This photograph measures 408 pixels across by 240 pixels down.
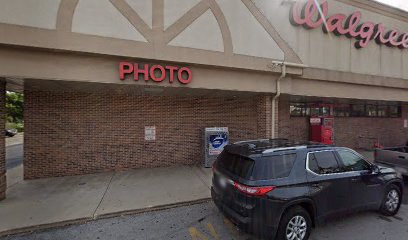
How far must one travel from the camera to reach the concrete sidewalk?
15.0ft

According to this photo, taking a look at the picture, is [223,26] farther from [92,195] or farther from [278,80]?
[92,195]

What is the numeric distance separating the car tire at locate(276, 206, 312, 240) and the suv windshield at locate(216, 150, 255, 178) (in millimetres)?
936

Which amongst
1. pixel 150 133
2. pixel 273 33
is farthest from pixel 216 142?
pixel 273 33

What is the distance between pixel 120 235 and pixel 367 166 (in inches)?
203

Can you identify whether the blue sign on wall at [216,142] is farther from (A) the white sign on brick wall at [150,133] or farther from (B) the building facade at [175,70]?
(A) the white sign on brick wall at [150,133]

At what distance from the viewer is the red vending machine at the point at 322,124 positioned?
10.6m

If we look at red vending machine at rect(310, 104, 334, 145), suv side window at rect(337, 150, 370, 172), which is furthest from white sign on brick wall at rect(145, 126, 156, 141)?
red vending machine at rect(310, 104, 334, 145)

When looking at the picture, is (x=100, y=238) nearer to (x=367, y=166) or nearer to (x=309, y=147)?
(x=309, y=147)

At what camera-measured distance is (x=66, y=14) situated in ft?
17.0

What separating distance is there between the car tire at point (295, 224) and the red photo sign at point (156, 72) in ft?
14.3

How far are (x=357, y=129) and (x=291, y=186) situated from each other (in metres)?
11.7

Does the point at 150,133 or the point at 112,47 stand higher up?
the point at 112,47

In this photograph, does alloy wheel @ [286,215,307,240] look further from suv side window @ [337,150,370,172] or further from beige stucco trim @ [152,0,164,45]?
beige stucco trim @ [152,0,164,45]

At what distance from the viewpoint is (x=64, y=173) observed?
24.8 ft
